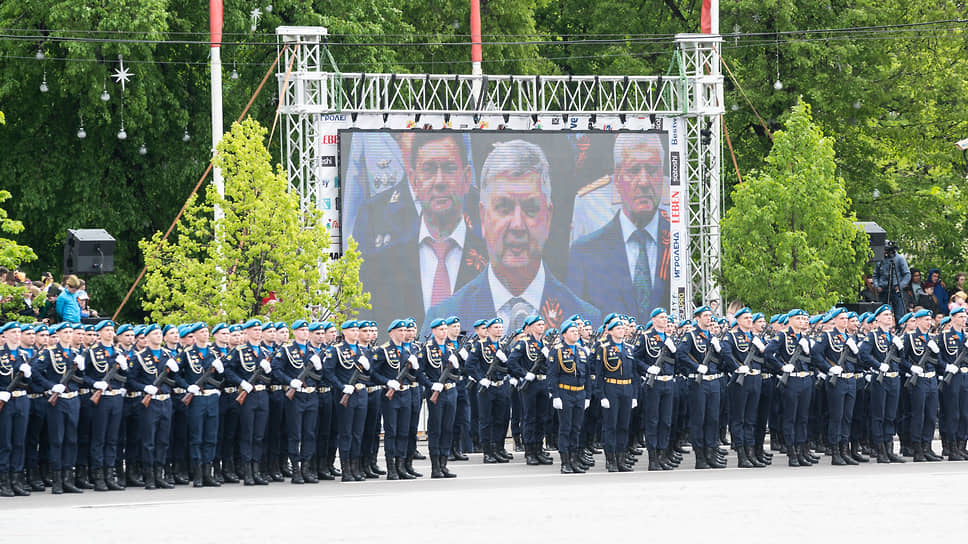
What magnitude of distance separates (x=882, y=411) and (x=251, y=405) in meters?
7.03

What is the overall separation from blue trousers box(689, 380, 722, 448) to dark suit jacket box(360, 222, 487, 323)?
339 inches

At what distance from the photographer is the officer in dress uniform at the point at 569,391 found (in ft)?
55.2

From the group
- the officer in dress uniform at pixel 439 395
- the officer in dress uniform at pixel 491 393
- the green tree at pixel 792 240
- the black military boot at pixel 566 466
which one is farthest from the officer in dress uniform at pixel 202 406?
the green tree at pixel 792 240

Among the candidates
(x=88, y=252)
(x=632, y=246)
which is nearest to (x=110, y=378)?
(x=88, y=252)

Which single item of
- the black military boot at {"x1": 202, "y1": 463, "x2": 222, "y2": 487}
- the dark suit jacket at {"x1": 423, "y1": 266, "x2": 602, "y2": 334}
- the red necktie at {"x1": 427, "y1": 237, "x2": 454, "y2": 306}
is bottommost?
the black military boot at {"x1": 202, "y1": 463, "x2": 222, "y2": 487}

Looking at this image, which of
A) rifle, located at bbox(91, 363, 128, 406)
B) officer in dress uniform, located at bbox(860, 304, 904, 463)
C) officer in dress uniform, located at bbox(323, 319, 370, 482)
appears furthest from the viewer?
officer in dress uniform, located at bbox(860, 304, 904, 463)

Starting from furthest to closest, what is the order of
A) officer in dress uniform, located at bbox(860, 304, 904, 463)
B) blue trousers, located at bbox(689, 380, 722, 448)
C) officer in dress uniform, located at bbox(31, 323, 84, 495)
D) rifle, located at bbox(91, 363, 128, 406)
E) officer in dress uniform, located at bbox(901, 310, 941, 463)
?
officer in dress uniform, located at bbox(901, 310, 941, 463) → officer in dress uniform, located at bbox(860, 304, 904, 463) → blue trousers, located at bbox(689, 380, 722, 448) → rifle, located at bbox(91, 363, 128, 406) → officer in dress uniform, located at bbox(31, 323, 84, 495)

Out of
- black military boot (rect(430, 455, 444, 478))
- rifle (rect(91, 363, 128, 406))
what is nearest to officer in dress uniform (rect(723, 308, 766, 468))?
black military boot (rect(430, 455, 444, 478))

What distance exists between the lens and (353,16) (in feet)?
106

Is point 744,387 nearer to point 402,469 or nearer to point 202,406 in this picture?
point 402,469

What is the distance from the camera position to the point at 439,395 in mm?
16828

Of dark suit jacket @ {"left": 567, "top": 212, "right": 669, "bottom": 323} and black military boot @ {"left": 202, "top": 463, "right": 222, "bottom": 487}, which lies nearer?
black military boot @ {"left": 202, "top": 463, "right": 222, "bottom": 487}

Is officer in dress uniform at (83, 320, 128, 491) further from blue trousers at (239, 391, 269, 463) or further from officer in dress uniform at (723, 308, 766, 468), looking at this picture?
officer in dress uniform at (723, 308, 766, 468)

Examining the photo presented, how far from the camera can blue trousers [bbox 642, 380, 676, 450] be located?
16953 mm
